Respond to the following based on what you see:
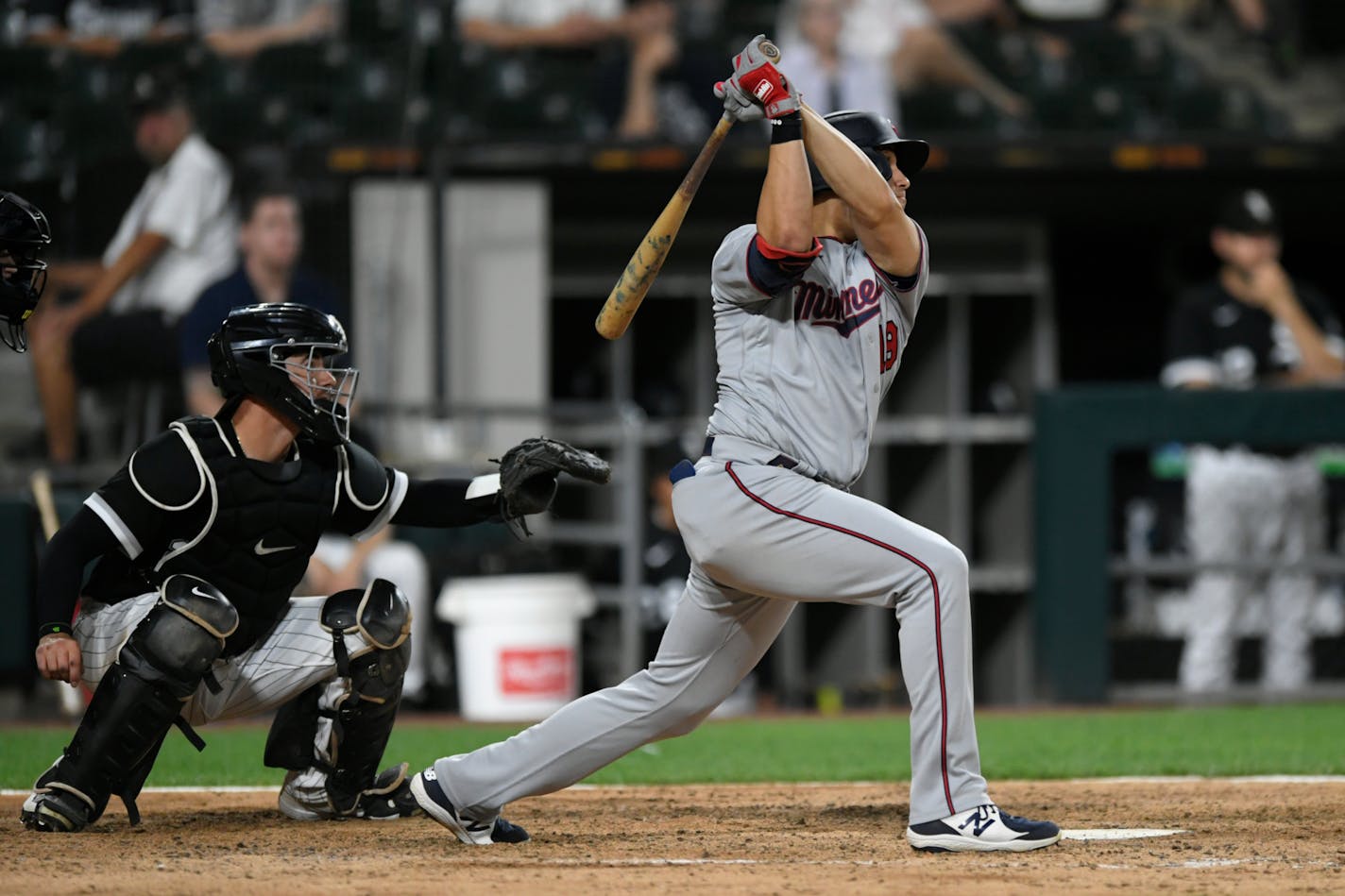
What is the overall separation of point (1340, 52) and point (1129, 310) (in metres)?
2.41

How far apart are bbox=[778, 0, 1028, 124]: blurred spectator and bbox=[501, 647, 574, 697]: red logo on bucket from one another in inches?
146

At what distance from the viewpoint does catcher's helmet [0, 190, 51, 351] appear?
4.09 m

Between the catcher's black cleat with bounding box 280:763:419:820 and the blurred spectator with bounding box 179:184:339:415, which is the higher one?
the blurred spectator with bounding box 179:184:339:415

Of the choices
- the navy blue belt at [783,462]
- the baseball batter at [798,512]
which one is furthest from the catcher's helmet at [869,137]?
the navy blue belt at [783,462]

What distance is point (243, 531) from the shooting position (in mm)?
3953

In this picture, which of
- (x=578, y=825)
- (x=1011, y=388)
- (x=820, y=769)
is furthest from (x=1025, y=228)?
(x=578, y=825)

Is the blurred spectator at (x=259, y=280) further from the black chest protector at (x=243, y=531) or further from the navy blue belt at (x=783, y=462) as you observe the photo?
the navy blue belt at (x=783, y=462)

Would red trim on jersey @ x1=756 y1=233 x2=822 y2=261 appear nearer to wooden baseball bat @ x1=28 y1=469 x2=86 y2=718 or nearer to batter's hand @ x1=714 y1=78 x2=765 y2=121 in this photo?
batter's hand @ x1=714 y1=78 x2=765 y2=121

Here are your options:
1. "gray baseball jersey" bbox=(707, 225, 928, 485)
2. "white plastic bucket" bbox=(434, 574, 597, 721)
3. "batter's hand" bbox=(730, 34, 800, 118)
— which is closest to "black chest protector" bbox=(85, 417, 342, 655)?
"gray baseball jersey" bbox=(707, 225, 928, 485)

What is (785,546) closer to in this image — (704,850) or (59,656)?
(704,850)

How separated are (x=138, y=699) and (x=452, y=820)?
0.71 metres

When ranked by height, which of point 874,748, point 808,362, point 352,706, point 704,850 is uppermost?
point 808,362

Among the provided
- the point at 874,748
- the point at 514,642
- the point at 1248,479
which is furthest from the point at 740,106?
the point at 1248,479

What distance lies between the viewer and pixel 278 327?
4016mm
